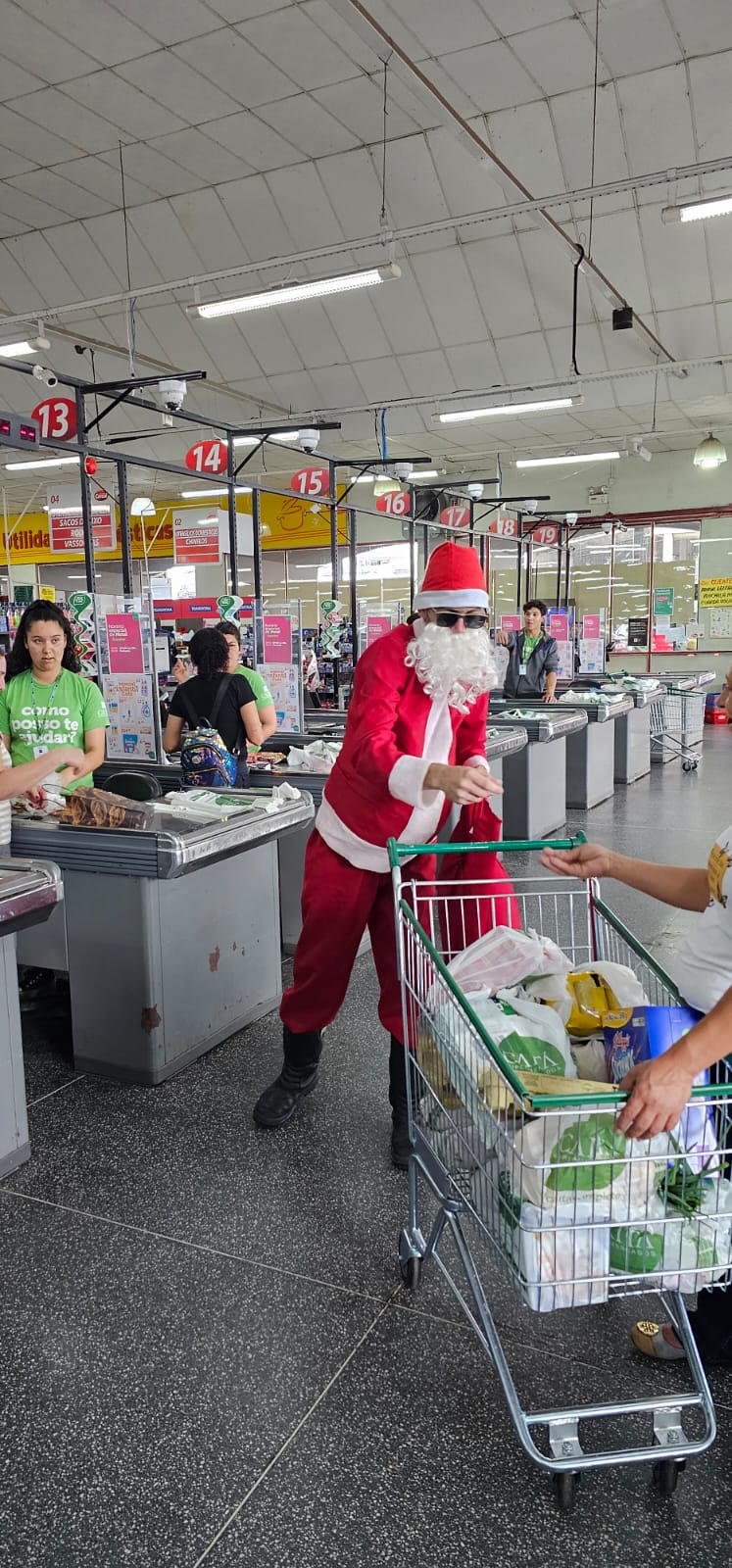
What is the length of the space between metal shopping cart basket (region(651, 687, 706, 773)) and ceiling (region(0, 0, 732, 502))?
3.52 m

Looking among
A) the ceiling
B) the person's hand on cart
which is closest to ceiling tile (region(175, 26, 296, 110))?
the ceiling

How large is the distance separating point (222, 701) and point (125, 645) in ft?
1.96

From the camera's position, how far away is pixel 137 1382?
6.28 ft

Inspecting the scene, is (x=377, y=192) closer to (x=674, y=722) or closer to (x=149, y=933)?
(x=674, y=722)

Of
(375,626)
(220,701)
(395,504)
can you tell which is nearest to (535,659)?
(375,626)

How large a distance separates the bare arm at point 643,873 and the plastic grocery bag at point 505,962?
16 cm

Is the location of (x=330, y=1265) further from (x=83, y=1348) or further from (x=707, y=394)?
(x=707, y=394)

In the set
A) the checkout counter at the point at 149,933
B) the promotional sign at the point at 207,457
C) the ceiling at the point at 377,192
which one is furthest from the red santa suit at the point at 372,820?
the promotional sign at the point at 207,457

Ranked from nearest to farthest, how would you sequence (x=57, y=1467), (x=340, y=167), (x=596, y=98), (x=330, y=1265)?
(x=57, y=1467)
(x=330, y=1265)
(x=596, y=98)
(x=340, y=167)

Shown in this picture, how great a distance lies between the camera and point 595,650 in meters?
13.4

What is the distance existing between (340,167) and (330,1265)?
10.0 m

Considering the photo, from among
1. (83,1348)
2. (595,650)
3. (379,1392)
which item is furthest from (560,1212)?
(595,650)

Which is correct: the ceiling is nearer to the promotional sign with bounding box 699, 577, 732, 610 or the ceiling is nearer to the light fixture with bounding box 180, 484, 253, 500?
the promotional sign with bounding box 699, 577, 732, 610

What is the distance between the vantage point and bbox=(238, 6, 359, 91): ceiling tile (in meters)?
7.11
